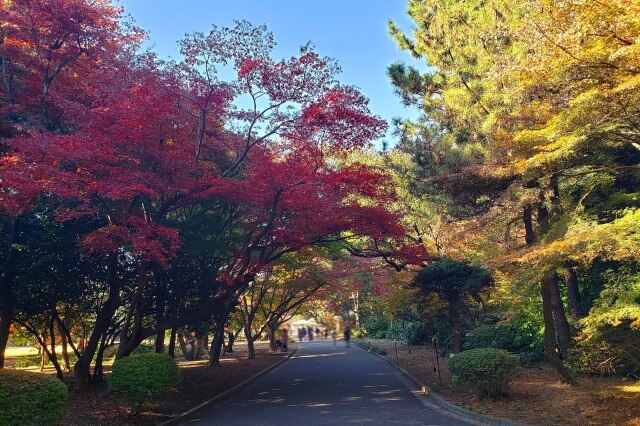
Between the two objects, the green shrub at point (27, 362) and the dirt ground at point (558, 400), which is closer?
the dirt ground at point (558, 400)

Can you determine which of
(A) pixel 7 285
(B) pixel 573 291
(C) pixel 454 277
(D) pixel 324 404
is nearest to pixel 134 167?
(A) pixel 7 285

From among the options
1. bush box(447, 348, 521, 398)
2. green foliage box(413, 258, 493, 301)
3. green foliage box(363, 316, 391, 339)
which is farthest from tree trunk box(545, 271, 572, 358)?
green foliage box(363, 316, 391, 339)

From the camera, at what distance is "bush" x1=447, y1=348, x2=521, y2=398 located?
9773 mm

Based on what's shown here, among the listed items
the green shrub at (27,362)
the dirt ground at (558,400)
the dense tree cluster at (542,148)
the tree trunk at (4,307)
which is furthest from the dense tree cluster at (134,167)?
the green shrub at (27,362)

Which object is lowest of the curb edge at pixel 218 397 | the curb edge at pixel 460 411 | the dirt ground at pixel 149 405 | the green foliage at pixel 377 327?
the curb edge at pixel 460 411

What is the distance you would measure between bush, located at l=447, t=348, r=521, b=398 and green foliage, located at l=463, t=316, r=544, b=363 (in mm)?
6907

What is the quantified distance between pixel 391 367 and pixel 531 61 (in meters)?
15.3

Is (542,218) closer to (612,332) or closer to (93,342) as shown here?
(612,332)

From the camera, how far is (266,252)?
15359 millimetres

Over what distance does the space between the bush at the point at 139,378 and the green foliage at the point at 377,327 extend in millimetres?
33096

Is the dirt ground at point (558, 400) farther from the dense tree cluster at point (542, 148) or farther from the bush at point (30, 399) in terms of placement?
the bush at point (30, 399)

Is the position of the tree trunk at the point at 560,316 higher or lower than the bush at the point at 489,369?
higher

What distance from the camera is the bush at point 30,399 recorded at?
20.1 feet

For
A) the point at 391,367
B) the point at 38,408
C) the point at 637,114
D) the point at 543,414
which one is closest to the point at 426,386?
the point at 543,414
